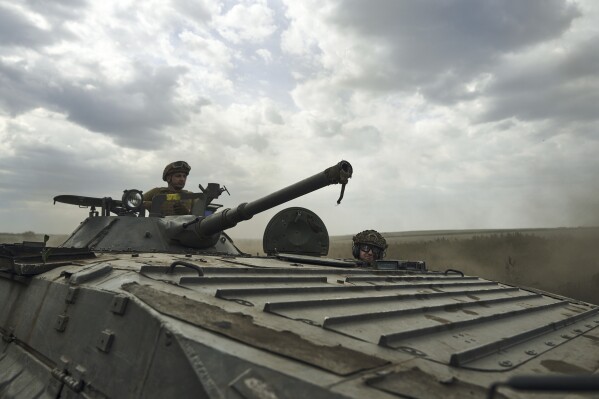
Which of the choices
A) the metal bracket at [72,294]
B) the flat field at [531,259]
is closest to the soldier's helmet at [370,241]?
the metal bracket at [72,294]

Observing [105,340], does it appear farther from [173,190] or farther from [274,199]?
[173,190]

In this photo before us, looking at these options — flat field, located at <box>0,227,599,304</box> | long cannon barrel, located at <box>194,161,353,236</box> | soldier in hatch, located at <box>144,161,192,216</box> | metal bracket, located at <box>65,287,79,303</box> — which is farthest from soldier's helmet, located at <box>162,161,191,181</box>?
flat field, located at <box>0,227,599,304</box>

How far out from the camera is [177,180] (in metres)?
7.74

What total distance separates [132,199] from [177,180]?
4.33 feet

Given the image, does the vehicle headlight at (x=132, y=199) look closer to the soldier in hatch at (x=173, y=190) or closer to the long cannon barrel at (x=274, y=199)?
the soldier in hatch at (x=173, y=190)

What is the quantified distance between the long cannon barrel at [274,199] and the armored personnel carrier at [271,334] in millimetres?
31

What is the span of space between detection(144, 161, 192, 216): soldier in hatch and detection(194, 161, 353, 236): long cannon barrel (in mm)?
1353

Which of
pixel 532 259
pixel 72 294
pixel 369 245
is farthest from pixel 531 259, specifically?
pixel 72 294

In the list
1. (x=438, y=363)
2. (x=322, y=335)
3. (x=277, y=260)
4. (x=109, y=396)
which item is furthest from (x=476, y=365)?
(x=277, y=260)

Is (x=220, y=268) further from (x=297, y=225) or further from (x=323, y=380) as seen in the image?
(x=297, y=225)

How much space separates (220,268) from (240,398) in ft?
6.08

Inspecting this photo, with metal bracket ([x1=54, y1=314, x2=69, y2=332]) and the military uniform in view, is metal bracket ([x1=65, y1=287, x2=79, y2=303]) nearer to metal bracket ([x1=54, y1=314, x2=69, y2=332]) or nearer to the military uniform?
metal bracket ([x1=54, y1=314, x2=69, y2=332])

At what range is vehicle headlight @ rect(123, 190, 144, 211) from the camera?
6.43 metres

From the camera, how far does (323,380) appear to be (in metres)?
1.90
